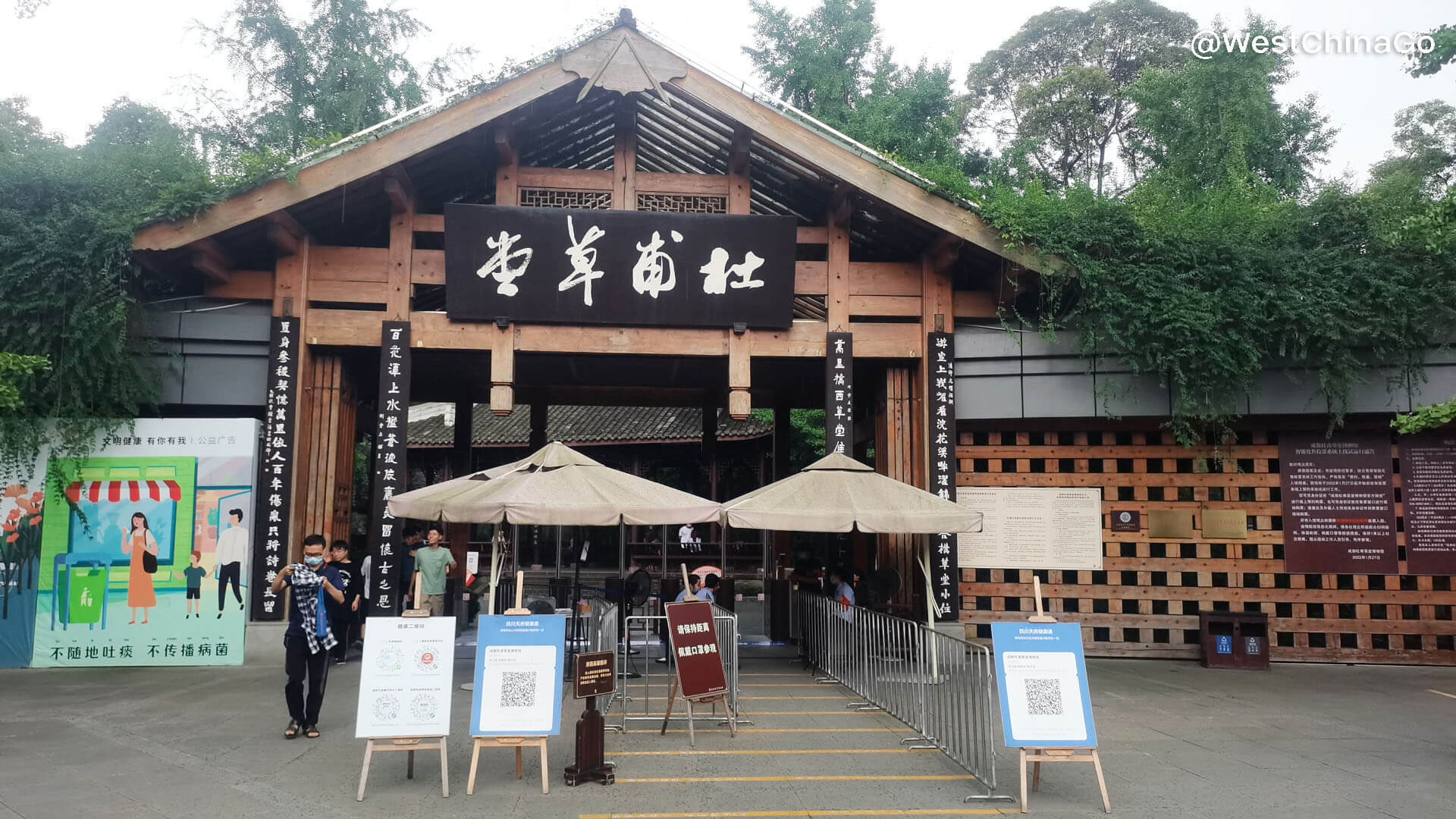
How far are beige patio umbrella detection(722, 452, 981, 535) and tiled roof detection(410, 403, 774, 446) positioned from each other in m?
11.8

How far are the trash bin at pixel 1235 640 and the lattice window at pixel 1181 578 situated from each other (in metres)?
0.37

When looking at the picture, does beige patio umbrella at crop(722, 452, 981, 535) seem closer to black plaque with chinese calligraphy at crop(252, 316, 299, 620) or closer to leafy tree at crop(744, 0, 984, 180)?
Answer: black plaque with chinese calligraphy at crop(252, 316, 299, 620)

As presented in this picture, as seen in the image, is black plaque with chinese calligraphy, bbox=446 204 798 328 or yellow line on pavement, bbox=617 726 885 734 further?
black plaque with chinese calligraphy, bbox=446 204 798 328

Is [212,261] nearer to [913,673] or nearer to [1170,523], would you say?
[913,673]

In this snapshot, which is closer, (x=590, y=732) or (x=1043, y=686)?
(x=1043, y=686)

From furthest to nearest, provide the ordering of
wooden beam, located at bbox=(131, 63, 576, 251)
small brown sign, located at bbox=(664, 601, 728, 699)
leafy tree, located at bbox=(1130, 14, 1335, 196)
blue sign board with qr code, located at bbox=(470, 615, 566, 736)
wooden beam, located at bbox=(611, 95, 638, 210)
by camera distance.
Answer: leafy tree, located at bbox=(1130, 14, 1335, 196)
wooden beam, located at bbox=(611, 95, 638, 210)
wooden beam, located at bbox=(131, 63, 576, 251)
small brown sign, located at bbox=(664, 601, 728, 699)
blue sign board with qr code, located at bbox=(470, 615, 566, 736)

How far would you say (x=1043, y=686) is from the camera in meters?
5.86

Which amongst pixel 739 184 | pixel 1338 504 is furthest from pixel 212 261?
pixel 1338 504

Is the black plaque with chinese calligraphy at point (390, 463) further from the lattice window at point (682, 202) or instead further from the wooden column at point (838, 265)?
the wooden column at point (838, 265)

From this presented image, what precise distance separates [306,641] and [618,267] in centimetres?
551

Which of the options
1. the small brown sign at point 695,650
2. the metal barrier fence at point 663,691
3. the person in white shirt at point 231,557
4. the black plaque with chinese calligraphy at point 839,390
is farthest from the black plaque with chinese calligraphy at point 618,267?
the small brown sign at point 695,650

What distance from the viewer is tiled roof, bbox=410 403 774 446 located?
21.5m

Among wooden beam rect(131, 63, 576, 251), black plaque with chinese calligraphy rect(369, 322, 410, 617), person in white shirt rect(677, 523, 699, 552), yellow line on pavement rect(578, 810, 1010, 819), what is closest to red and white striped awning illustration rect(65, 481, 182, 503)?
black plaque with chinese calligraphy rect(369, 322, 410, 617)

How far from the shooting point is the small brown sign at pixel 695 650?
7.10m
